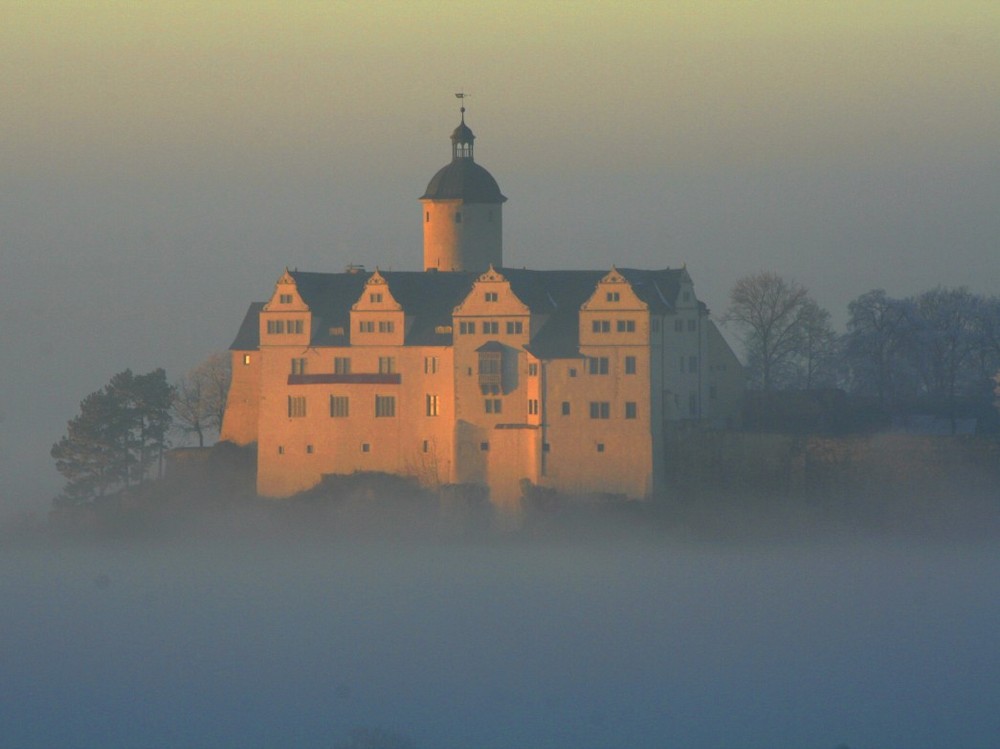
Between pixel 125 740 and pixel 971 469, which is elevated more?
pixel 971 469

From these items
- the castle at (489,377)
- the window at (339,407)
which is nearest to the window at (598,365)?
the castle at (489,377)

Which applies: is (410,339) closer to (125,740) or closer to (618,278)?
(618,278)

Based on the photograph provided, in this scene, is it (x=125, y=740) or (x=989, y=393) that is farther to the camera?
(x=989, y=393)

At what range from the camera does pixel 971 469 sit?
403 ft

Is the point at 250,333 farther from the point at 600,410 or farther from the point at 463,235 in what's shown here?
the point at 600,410

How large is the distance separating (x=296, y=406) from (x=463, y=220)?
Result: 1218 cm

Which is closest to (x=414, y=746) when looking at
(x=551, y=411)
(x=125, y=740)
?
(x=125, y=740)

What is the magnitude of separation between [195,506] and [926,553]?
2853 centimetres

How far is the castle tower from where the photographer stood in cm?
13400

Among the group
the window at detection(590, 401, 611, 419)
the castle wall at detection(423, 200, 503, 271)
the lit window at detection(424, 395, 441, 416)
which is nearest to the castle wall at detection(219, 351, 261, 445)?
the lit window at detection(424, 395, 441, 416)

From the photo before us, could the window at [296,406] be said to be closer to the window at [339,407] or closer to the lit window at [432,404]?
the window at [339,407]

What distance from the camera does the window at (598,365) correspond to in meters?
123

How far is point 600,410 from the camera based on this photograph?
122500mm

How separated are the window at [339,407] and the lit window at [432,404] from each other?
297 cm
